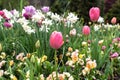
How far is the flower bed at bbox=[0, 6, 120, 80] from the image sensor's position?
8.89 feet

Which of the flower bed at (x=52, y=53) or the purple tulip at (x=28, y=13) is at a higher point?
the purple tulip at (x=28, y=13)

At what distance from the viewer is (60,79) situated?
2.56 metres

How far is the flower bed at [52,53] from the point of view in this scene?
2711 mm

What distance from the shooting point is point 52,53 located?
127 inches

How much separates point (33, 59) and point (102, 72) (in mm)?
517

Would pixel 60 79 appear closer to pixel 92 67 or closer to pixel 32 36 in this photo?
pixel 92 67

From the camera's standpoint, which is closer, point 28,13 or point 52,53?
point 52,53

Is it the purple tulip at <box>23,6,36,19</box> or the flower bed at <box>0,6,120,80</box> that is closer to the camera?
the flower bed at <box>0,6,120,80</box>

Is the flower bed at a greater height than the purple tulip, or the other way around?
the purple tulip

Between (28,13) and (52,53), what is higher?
(28,13)

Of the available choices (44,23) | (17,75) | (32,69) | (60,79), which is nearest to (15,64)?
(17,75)

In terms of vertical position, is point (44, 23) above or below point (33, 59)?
above

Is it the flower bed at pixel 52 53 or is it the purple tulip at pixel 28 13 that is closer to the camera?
the flower bed at pixel 52 53

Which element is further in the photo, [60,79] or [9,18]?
[9,18]
